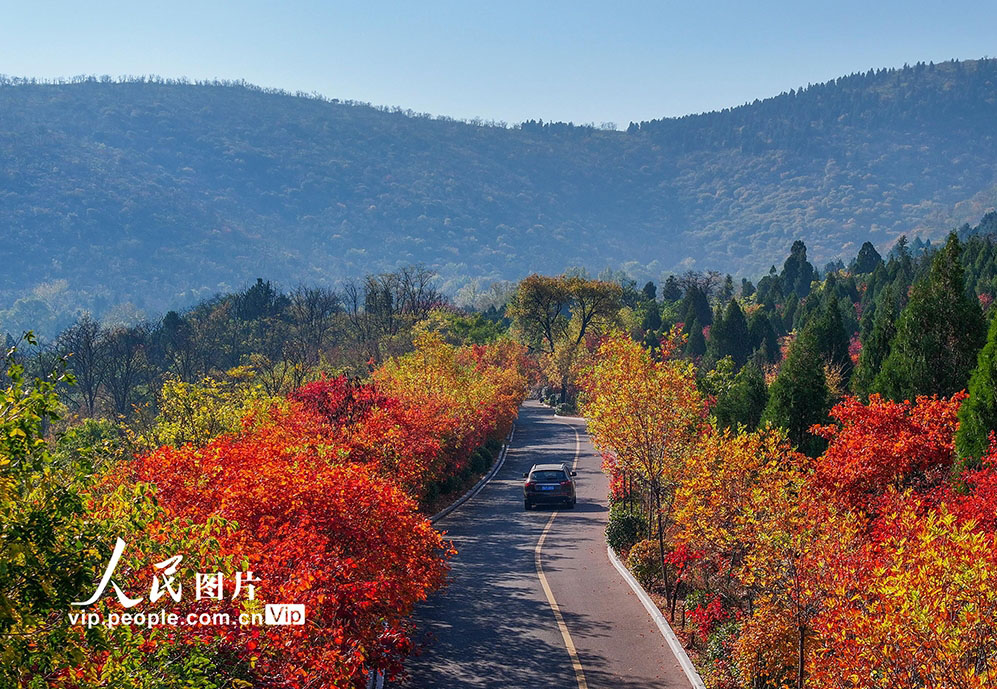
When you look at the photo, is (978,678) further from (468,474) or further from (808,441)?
(468,474)

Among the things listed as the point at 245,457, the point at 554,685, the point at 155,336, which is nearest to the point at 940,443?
the point at 554,685

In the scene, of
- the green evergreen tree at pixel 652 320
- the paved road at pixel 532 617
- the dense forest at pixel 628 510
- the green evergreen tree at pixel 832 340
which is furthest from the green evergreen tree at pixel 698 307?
the paved road at pixel 532 617

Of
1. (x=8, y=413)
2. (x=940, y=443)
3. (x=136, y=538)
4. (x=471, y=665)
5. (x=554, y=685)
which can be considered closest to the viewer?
(x=8, y=413)

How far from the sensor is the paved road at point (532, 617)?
52.2ft

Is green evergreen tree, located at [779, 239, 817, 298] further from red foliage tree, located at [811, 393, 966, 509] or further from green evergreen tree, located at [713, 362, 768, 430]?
red foliage tree, located at [811, 393, 966, 509]

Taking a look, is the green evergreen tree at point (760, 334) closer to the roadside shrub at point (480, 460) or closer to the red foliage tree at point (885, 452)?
the roadside shrub at point (480, 460)

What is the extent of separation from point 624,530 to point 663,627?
794 centimetres

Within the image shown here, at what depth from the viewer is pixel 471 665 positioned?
1636cm

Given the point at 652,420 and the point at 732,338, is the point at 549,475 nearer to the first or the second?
the point at 652,420

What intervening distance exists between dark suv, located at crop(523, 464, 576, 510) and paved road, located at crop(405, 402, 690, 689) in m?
0.65

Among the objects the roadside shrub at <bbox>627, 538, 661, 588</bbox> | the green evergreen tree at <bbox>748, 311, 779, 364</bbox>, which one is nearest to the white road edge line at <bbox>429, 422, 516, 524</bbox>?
the roadside shrub at <bbox>627, 538, 661, 588</bbox>

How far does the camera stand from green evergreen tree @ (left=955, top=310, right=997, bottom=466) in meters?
18.8

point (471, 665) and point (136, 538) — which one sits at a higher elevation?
point (136, 538)

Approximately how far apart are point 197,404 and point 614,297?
6002cm
